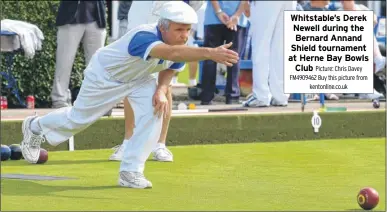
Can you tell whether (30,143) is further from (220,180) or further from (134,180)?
(220,180)

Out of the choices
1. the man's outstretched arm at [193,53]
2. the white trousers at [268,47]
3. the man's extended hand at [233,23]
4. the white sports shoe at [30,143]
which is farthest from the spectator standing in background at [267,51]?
the man's outstretched arm at [193,53]

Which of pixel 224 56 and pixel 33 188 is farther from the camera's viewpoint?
pixel 33 188

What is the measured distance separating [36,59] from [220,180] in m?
4.47

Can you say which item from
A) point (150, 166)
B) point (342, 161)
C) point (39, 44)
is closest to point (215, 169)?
point (150, 166)

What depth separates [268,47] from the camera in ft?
38.7

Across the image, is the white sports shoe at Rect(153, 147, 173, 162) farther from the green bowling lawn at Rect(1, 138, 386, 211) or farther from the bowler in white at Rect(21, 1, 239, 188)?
the bowler in white at Rect(21, 1, 239, 188)

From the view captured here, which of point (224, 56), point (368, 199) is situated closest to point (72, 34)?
point (224, 56)

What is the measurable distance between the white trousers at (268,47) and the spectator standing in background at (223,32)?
0.18 metres

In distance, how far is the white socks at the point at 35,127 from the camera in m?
7.90

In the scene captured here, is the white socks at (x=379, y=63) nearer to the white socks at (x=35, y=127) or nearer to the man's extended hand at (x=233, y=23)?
the man's extended hand at (x=233, y=23)

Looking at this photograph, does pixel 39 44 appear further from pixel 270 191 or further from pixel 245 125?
pixel 270 191
